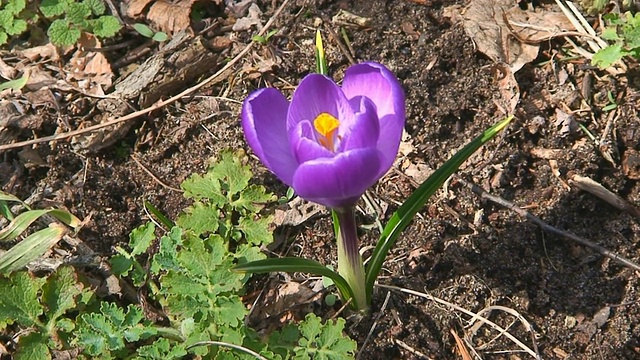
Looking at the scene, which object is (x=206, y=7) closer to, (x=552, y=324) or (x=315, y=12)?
(x=315, y=12)

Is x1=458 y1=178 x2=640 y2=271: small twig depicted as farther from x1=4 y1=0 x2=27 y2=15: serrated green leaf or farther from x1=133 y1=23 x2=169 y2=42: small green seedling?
x1=4 y1=0 x2=27 y2=15: serrated green leaf

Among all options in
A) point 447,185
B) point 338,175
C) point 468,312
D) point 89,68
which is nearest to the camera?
point 338,175

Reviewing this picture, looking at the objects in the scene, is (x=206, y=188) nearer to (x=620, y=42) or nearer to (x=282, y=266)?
(x=282, y=266)

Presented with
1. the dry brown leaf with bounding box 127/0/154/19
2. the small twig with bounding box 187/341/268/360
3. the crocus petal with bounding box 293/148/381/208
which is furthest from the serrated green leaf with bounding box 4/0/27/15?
the crocus petal with bounding box 293/148/381/208

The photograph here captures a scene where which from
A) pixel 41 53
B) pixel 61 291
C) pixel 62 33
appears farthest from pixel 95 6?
pixel 61 291

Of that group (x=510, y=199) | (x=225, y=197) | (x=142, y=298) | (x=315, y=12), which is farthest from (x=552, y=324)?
(x=315, y=12)
